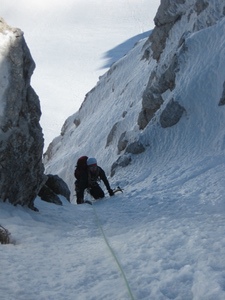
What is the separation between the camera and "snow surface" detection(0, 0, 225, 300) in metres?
5.06

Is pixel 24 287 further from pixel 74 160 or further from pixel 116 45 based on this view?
pixel 116 45

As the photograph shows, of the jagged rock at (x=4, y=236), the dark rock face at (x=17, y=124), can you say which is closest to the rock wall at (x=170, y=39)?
the dark rock face at (x=17, y=124)

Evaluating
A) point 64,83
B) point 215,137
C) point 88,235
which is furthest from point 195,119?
point 64,83

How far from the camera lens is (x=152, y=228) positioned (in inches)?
299

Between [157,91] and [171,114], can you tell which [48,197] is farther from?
[157,91]

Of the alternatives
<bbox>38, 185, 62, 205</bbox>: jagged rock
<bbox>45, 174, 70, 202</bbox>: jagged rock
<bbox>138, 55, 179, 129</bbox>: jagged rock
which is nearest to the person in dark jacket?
<bbox>38, 185, 62, 205</bbox>: jagged rock

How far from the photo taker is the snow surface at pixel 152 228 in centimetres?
506

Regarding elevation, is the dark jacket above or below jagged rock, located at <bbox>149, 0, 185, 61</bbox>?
below

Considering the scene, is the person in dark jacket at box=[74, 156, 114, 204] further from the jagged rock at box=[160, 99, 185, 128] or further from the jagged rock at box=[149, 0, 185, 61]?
the jagged rock at box=[149, 0, 185, 61]

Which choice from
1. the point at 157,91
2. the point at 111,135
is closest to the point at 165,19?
the point at 111,135

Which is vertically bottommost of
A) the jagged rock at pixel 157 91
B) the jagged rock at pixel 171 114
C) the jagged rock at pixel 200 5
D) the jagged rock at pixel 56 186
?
the jagged rock at pixel 56 186

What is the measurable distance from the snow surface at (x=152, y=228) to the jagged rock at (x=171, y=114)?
0.33 metres

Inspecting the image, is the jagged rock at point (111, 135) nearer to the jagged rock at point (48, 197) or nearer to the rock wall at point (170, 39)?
the rock wall at point (170, 39)

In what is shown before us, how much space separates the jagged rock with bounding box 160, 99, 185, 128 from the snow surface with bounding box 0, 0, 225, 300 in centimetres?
33
